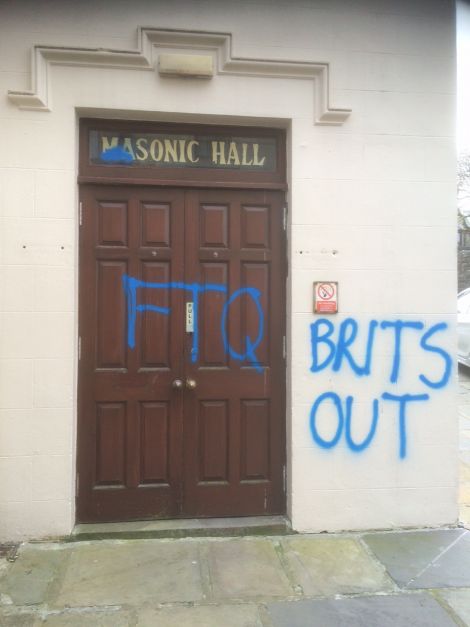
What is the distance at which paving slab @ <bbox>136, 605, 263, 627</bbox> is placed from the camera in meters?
2.88

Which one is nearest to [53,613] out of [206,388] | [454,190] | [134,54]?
[206,388]

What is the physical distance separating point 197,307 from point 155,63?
73.8 inches

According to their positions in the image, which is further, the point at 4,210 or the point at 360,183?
the point at 360,183

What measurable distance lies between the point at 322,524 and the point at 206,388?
4.53 feet

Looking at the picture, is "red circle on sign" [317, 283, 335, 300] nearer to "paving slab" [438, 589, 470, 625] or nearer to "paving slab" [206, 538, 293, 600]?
"paving slab" [206, 538, 293, 600]

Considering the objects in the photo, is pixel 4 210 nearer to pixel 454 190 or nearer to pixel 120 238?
pixel 120 238

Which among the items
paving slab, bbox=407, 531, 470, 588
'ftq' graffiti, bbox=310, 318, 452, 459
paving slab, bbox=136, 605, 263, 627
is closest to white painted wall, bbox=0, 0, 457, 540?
'ftq' graffiti, bbox=310, 318, 452, 459

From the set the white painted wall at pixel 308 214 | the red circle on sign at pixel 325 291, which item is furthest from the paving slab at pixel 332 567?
the red circle on sign at pixel 325 291

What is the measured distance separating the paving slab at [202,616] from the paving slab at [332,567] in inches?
17.1

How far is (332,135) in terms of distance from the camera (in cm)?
411

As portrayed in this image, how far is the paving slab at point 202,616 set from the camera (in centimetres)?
288

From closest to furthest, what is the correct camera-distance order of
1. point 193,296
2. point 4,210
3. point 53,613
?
1. point 53,613
2. point 4,210
3. point 193,296

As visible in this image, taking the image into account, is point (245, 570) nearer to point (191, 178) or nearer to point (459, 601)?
point (459, 601)

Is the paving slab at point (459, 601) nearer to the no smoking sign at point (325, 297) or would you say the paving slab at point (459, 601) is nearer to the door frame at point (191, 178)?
the door frame at point (191, 178)
